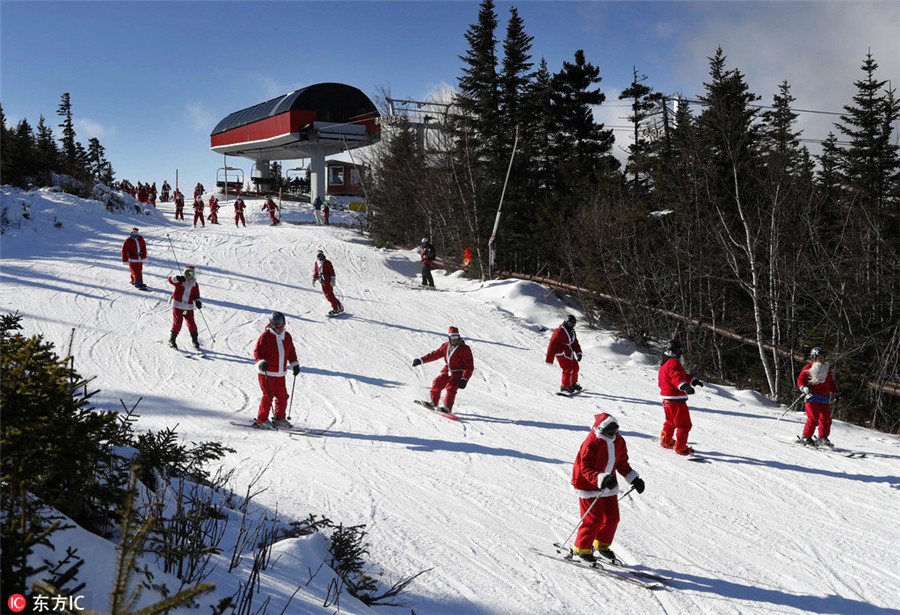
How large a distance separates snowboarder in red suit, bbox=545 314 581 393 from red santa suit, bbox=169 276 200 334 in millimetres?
8025

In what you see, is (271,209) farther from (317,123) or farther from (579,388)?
(579,388)

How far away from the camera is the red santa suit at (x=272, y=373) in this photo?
911cm

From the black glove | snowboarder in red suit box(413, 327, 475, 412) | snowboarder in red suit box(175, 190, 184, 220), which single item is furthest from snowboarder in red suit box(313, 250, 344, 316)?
snowboarder in red suit box(175, 190, 184, 220)

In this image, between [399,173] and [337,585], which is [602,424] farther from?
[399,173]

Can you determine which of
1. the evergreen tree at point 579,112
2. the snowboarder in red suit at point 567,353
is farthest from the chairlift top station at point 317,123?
the snowboarder in red suit at point 567,353

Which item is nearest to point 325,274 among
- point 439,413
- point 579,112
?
point 439,413

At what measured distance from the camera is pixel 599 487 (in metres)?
5.53

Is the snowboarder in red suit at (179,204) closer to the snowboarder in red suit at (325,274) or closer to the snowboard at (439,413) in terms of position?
the snowboarder in red suit at (325,274)

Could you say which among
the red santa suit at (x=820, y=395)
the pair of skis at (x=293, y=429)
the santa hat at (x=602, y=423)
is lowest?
the pair of skis at (x=293, y=429)

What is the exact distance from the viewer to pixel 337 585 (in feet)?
13.0

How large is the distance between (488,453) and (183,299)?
8181mm

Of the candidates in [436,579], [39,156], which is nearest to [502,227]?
[436,579]

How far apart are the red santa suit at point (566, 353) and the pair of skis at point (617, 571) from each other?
645 centimetres

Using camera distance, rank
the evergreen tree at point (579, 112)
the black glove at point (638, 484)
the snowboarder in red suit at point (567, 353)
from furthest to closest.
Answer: the evergreen tree at point (579, 112)
the snowboarder in red suit at point (567, 353)
the black glove at point (638, 484)
